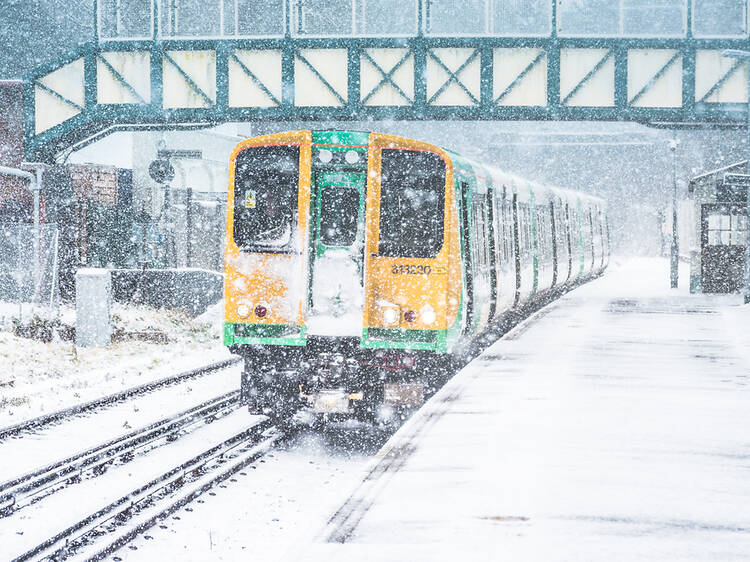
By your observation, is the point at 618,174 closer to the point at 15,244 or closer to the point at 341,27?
the point at 341,27

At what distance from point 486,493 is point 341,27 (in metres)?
34.9

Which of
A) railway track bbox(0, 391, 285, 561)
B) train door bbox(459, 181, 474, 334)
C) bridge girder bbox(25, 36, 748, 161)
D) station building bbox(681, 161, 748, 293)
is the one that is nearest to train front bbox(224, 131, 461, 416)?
train door bbox(459, 181, 474, 334)

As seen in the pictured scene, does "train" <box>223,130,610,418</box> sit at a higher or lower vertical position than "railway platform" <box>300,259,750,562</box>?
higher

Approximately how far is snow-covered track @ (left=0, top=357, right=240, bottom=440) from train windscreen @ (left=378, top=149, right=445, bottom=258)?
4.38 metres

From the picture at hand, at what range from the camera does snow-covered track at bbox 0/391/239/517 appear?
905cm

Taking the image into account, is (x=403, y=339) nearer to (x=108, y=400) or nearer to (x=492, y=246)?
(x=492, y=246)

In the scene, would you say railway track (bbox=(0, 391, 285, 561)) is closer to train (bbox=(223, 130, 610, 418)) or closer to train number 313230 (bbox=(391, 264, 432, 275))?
train (bbox=(223, 130, 610, 418))

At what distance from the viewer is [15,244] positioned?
24.5m

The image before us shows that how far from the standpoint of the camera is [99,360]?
17844 mm

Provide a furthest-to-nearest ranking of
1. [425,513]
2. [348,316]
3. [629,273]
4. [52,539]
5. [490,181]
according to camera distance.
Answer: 1. [629,273]
2. [490,181]
3. [348,316]
4. [52,539]
5. [425,513]

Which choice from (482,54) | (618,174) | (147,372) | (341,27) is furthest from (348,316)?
(618,174)

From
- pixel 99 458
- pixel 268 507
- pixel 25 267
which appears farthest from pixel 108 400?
pixel 25 267

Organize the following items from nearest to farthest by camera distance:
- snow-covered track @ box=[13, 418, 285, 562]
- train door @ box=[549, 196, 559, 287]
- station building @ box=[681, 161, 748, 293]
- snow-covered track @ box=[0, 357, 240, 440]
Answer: snow-covered track @ box=[13, 418, 285, 562]
snow-covered track @ box=[0, 357, 240, 440]
train door @ box=[549, 196, 559, 287]
station building @ box=[681, 161, 748, 293]

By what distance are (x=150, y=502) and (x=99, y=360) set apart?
938 centimetres
